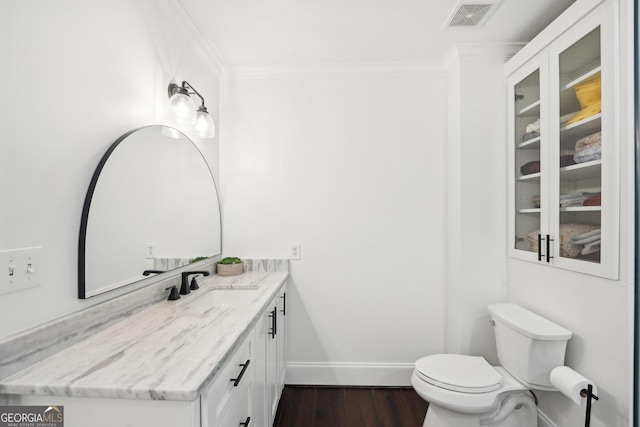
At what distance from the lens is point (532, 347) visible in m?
1.59

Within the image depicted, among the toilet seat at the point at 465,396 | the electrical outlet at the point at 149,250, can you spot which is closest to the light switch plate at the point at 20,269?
the electrical outlet at the point at 149,250

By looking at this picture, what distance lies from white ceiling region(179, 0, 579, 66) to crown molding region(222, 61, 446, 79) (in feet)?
0.14

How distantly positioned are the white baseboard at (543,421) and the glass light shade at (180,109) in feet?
8.77

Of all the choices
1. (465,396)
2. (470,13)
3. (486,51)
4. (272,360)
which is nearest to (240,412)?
(272,360)

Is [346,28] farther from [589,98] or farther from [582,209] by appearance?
[582,209]

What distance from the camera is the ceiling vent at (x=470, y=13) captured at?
1.71 metres

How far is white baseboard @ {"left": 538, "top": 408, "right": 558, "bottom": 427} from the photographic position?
5.73 ft

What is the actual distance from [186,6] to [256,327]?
1.81 meters

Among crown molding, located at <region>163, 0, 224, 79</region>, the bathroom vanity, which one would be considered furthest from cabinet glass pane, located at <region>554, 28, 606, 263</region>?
crown molding, located at <region>163, 0, 224, 79</region>

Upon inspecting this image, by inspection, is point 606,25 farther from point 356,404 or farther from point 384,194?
point 356,404

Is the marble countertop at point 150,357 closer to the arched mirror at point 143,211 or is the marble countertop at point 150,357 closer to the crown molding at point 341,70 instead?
the arched mirror at point 143,211

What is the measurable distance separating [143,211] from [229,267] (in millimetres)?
865

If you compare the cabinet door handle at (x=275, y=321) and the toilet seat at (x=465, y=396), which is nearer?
the toilet seat at (x=465, y=396)

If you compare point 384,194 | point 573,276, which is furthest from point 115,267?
point 573,276
